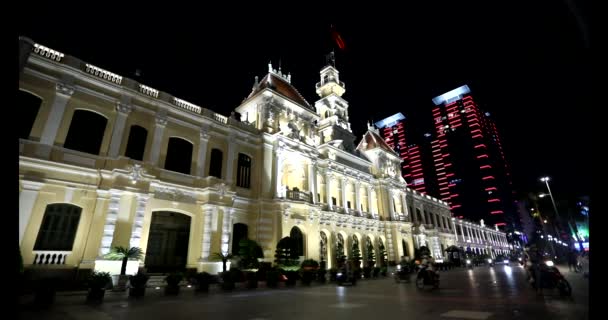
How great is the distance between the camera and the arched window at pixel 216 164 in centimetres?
2181

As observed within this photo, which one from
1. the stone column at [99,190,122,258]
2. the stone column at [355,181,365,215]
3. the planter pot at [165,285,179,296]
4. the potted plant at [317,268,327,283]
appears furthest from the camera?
the stone column at [355,181,365,215]

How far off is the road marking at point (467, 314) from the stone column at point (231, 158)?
17.3 m

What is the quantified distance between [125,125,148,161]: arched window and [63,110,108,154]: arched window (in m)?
1.50

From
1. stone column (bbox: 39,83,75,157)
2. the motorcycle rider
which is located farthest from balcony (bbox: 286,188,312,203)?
the motorcycle rider

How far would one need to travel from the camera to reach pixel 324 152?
32906 mm

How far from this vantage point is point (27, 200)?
1344 centimetres

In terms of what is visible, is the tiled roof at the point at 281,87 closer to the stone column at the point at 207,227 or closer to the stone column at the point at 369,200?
the stone column at the point at 207,227

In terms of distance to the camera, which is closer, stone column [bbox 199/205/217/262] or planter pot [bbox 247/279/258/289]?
planter pot [bbox 247/279/258/289]

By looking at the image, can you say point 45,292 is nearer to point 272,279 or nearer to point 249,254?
point 272,279

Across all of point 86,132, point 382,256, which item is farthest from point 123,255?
point 382,256

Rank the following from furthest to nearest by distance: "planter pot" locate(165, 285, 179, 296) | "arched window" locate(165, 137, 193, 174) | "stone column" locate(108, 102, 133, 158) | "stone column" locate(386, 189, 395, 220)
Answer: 1. "stone column" locate(386, 189, 395, 220)
2. "arched window" locate(165, 137, 193, 174)
3. "stone column" locate(108, 102, 133, 158)
4. "planter pot" locate(165, 285, 179, 296)

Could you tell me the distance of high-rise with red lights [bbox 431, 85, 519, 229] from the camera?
10088 centimetres

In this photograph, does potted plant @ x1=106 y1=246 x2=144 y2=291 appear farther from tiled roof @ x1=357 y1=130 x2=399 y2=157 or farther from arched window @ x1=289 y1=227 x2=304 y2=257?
tiled roof @ x1=357 y1=130 x2=399 y2=157
